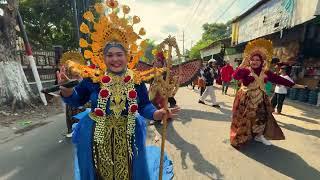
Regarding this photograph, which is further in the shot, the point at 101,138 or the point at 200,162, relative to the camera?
the point at 200,162

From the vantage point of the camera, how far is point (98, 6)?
3.07 m

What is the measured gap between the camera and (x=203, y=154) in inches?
Result: 217

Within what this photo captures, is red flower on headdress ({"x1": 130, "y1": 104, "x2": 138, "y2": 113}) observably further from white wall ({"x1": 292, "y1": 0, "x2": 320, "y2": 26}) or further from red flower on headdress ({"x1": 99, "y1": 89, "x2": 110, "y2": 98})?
white wall ({"x1": 292, "y1": 0, "x2": 320, "y2": 26})

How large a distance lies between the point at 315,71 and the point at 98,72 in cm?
1190

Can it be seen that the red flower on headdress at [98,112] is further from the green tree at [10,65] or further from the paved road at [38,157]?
the green tree at [10,65]

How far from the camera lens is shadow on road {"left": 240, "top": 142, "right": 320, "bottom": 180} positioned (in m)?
4.63

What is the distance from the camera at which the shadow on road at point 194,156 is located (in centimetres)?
464

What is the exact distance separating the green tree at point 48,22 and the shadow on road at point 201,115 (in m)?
17.0

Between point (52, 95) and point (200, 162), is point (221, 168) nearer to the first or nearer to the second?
point (200, 162)

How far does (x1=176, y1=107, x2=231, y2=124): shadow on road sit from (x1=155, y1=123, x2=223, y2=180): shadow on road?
1.68 meters

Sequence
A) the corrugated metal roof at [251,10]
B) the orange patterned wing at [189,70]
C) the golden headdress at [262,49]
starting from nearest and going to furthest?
the orange patterned wing at [189,70], the golden headdress at [262,49], the corrugated metal roof at [251,10]

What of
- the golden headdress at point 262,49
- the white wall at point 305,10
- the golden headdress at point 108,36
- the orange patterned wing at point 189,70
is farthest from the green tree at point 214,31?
the golden headdress at point 108,36

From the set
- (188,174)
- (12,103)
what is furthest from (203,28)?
(188,174)

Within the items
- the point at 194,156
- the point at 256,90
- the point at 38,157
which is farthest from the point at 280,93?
the point at 38,157
